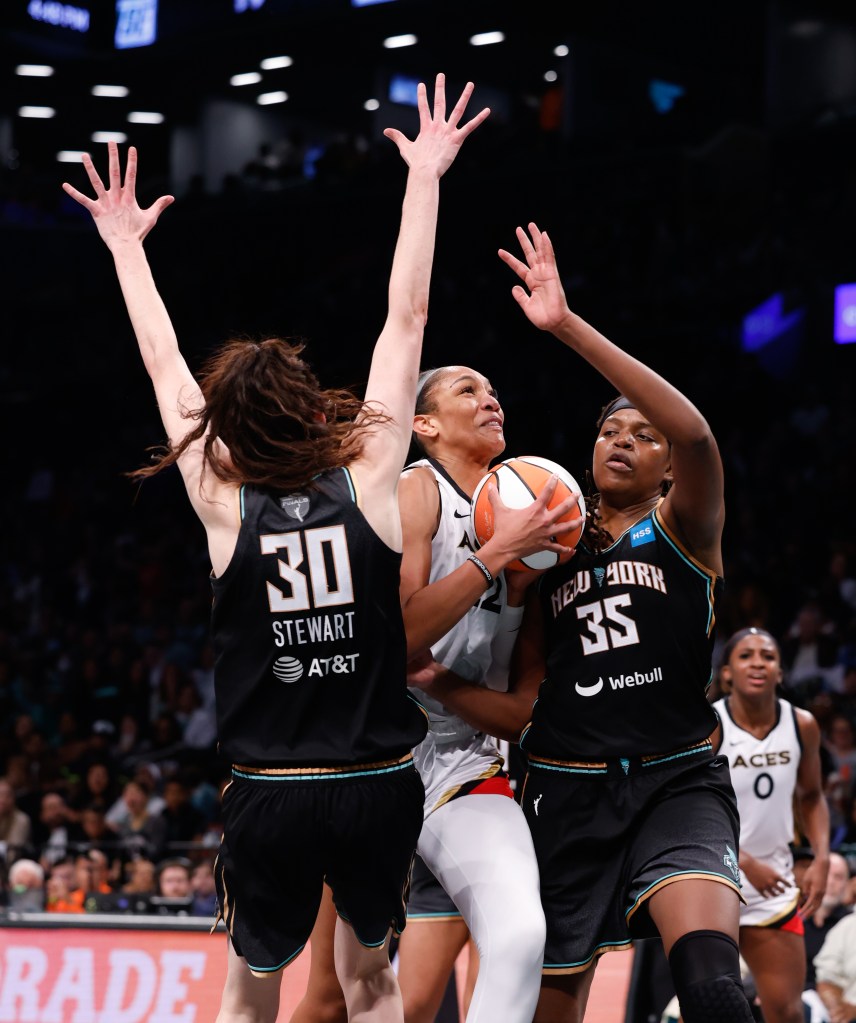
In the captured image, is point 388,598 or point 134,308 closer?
point 388,598

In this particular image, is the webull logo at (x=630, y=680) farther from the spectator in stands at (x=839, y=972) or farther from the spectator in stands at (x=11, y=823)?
the spectator in stands at (x=11, y=823)

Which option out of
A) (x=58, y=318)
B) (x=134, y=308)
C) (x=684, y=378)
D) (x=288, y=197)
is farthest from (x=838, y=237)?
(x=134, y=308)

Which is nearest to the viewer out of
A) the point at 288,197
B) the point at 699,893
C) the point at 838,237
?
the point at 699,893

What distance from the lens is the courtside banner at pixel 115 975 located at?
23.0 ft

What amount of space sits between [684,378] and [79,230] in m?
12.6

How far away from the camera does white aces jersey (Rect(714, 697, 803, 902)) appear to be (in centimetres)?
679

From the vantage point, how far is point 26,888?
8.94 m

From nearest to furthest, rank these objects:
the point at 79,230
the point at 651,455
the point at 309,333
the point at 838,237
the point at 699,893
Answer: the point at 699,893 → the point at 651,455 → the point at 838,237 → the point at 309,333 → the point at 79,230

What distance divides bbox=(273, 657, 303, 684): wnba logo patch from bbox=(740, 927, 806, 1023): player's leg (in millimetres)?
3453

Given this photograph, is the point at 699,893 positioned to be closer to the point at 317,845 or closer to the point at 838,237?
the point at 317,845

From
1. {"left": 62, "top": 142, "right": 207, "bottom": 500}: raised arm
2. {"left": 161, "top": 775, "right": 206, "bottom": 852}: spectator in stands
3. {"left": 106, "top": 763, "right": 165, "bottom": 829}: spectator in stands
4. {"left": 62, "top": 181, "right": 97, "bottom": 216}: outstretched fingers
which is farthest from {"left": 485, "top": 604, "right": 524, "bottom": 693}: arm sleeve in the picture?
{"left": 106, "top": 763, "right": 165, "bottom": 829}: spectator in stands

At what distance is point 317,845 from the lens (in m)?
3.39

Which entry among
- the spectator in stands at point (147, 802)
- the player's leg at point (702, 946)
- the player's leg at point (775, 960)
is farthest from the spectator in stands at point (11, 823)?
the player's leg at point (702, 946)

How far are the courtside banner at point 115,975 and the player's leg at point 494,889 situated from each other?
10.0ft
